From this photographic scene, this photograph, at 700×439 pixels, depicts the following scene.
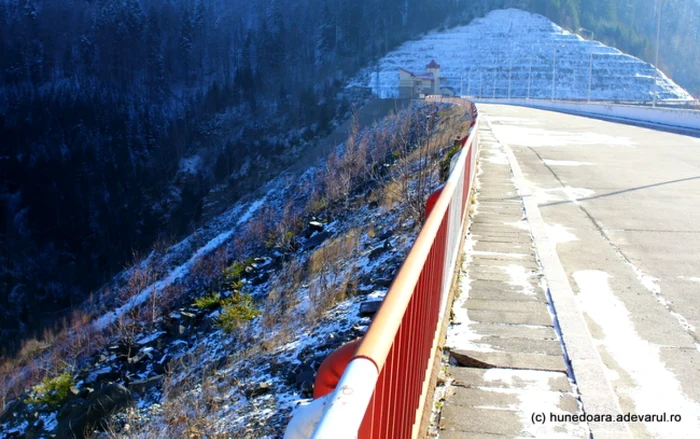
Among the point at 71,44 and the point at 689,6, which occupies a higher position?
the point at 689,6

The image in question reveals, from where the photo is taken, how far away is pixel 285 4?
13150 cm

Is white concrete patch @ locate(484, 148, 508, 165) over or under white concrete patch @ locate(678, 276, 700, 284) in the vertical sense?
over

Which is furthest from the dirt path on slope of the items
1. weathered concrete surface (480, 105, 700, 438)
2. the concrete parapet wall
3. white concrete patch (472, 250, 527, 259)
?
white concrete patch (472, 250, 527, 259)

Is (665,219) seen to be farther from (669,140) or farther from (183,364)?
(669,140)

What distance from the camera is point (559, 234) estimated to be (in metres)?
8.20

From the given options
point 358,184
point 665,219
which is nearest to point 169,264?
point 358,184

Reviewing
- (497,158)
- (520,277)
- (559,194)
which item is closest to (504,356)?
(520,277)

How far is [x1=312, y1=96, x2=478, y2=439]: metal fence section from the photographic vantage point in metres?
1.73

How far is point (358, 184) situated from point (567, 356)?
18961mm

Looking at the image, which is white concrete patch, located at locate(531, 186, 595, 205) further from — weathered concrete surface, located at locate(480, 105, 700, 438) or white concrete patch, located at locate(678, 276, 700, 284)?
white concrete patch, located at locate(678, 276, 700, 284)

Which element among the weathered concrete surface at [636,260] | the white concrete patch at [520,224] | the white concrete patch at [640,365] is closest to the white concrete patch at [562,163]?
the weathered concrete surface at [636,260]

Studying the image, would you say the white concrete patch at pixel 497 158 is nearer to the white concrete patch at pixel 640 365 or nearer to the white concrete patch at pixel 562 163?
the white concrete patch at pixel 562 163

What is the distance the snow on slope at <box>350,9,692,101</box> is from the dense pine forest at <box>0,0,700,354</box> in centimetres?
854

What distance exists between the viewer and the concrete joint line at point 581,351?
372 centimetres
